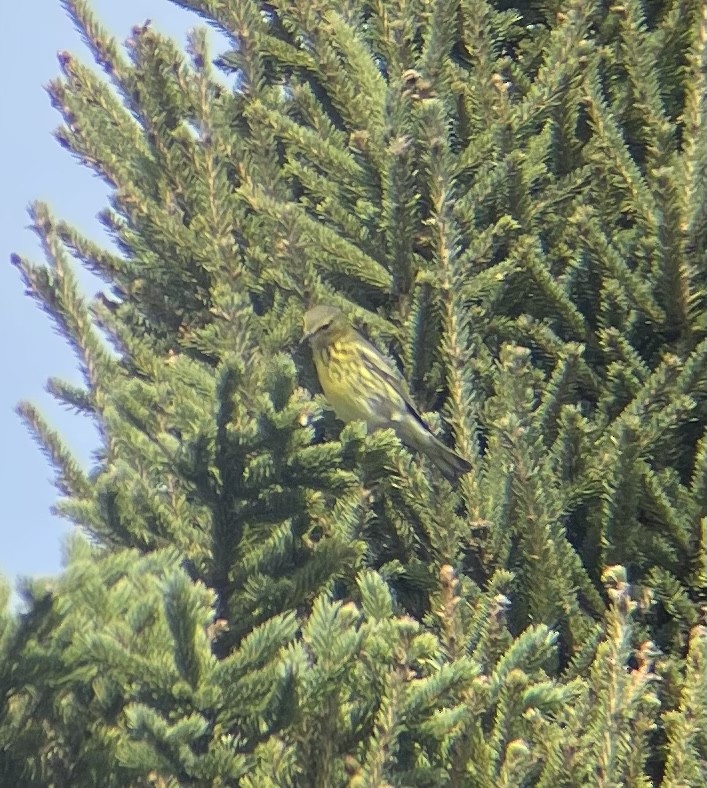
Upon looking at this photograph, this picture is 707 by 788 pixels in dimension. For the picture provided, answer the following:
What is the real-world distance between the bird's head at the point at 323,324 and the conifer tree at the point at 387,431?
0.04 meters

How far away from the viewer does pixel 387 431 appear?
7.06 ft

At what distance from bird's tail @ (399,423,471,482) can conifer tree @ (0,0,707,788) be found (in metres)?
0.03

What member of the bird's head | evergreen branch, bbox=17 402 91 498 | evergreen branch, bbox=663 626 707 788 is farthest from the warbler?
evergreen branch, bbox=663 626 707 788

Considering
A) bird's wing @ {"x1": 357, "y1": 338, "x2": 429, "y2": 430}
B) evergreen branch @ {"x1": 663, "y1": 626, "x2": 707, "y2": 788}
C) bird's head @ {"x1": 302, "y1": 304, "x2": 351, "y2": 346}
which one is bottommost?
evergreen branch @ {"x1": 663, "y1": 626, "x2": 707, "y2": 788}

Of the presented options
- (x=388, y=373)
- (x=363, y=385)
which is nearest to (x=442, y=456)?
(x=388, y=373)

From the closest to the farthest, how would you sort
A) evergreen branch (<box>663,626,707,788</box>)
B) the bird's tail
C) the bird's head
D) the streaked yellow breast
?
evergreen branch (<box>663,626,707,788</box>) < the bird's tail < the bird's head < the streaked yellow breast

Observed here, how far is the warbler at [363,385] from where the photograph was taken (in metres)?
2.69

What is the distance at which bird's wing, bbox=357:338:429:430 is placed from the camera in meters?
2.88

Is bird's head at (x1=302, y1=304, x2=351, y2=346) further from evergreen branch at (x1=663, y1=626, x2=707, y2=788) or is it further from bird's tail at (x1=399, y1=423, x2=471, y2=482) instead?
A: evergreen branch at (x1=663, y1=626, x2=707, y2=788)

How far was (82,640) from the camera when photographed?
1.54 metres

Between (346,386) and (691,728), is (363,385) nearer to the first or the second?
(346,386)

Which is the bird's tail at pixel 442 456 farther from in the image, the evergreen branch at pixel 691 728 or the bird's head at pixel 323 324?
the evergreen branch at pixel 691 728

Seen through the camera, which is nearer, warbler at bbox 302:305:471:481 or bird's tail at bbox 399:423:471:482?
bird's tail at bbox 399:423:471:482

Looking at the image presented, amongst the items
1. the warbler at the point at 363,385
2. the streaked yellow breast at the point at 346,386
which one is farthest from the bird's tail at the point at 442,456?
the streaked yellow breast at the point at 346,386
